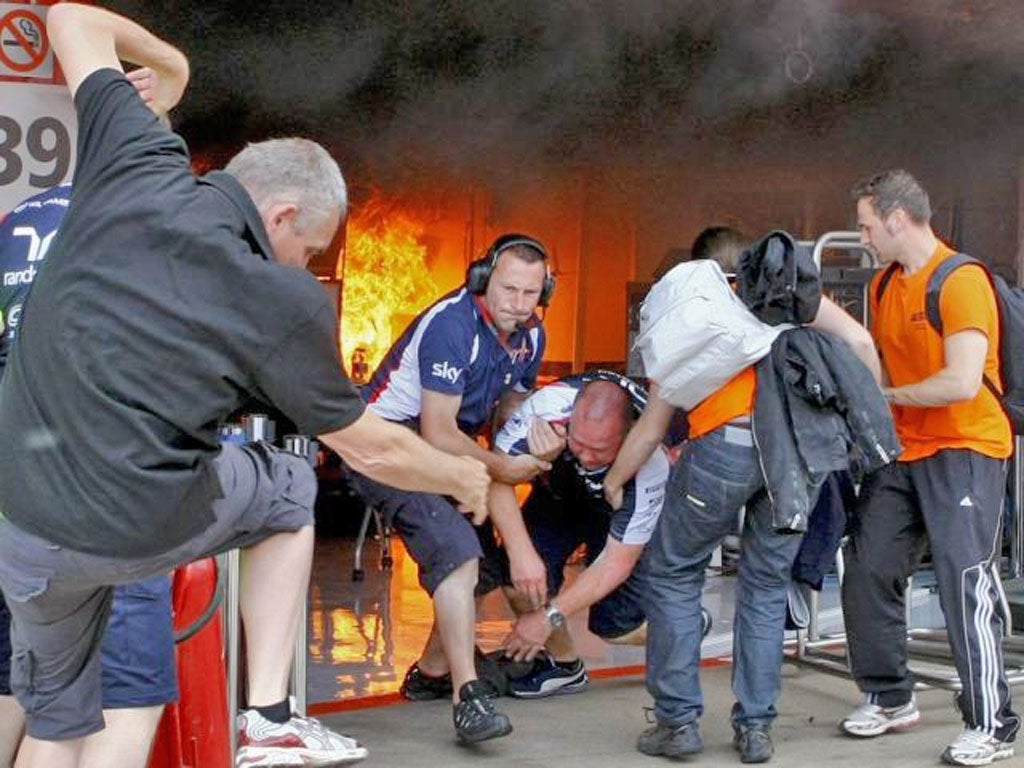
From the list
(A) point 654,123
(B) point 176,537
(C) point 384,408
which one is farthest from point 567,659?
(A) point 654,123

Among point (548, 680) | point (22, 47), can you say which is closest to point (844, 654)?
point (548, 680)

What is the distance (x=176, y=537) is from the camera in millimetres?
3357

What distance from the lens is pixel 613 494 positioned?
555cm

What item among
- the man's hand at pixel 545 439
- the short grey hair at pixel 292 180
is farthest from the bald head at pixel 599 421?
the short grey hair at pixel 292 180

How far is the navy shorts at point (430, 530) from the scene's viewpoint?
5.37 metres

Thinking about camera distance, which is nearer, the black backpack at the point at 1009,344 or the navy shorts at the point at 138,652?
the navy shorts at the point at 138,652

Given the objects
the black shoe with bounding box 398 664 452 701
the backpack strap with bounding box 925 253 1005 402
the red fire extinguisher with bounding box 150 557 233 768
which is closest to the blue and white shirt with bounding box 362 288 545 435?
the black shoe with bounding box 398 664 452 701

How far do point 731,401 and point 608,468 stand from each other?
2.33ft

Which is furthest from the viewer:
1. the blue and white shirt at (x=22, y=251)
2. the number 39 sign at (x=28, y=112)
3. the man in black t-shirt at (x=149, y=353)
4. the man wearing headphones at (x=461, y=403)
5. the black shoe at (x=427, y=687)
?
the black shoe at (x=427, y=687)

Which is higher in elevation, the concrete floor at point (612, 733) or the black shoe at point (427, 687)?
the black shoe at point (427, 687)

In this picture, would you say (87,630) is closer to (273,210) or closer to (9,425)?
(9,425)

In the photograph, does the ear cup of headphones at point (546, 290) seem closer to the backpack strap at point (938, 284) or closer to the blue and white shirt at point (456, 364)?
the blue and white shirt at point (456, 364)

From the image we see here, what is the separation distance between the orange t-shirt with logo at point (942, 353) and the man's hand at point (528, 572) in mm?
1232

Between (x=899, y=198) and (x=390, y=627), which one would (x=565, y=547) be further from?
(x=390, y=627)
